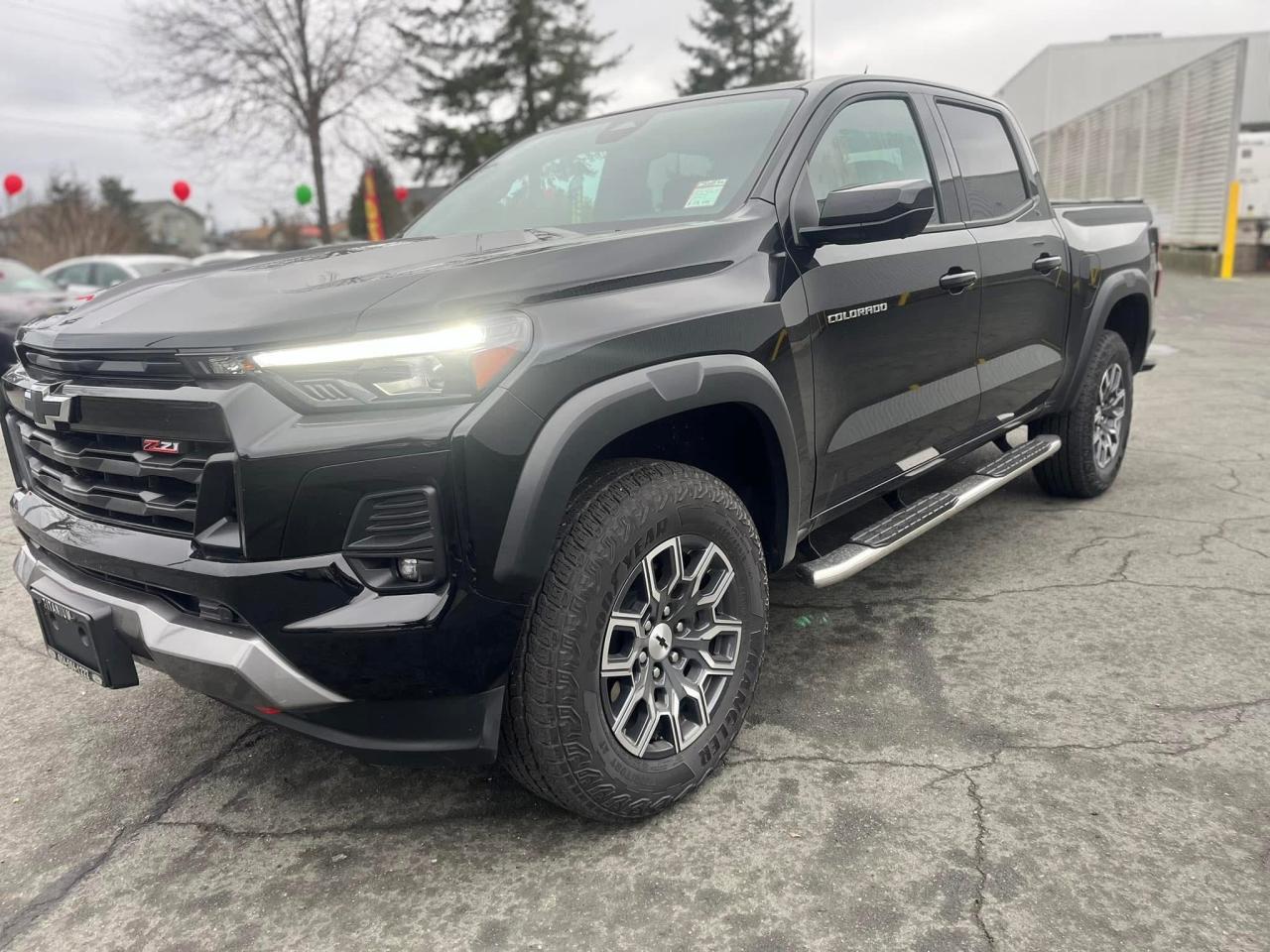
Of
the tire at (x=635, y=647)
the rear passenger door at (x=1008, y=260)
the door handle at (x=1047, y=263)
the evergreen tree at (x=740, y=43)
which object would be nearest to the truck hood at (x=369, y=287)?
the tire at (x=635, y=647)

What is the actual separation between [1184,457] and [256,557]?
545 cm

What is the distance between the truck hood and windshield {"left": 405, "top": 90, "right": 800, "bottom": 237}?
281 mm

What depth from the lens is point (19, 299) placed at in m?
9.54

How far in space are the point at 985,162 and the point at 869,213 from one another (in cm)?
162

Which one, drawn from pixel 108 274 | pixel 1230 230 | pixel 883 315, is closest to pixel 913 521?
pixel 883 315

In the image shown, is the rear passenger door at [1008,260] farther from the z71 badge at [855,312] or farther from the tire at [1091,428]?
the z71 badge at [855,312]

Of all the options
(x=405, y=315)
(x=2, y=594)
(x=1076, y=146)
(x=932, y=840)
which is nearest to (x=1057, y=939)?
(x=932, y=840)

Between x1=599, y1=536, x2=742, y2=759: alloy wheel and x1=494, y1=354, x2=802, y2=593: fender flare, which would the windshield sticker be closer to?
x1=494, y1=354, x2=802, y2=593: fender flare

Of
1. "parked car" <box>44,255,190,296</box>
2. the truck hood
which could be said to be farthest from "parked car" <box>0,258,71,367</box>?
the truck hood

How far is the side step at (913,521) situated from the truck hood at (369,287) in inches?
35.6

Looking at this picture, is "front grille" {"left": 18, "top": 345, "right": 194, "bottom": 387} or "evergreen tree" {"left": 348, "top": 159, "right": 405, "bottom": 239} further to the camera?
"evergreen tree" {"left": 348, "top": 159, "right": 405, "bottom": 239}

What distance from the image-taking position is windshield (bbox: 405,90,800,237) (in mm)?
2871

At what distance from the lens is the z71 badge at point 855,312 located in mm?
2762

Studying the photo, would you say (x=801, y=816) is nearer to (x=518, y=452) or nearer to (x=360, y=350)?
(x=518, y=452)
